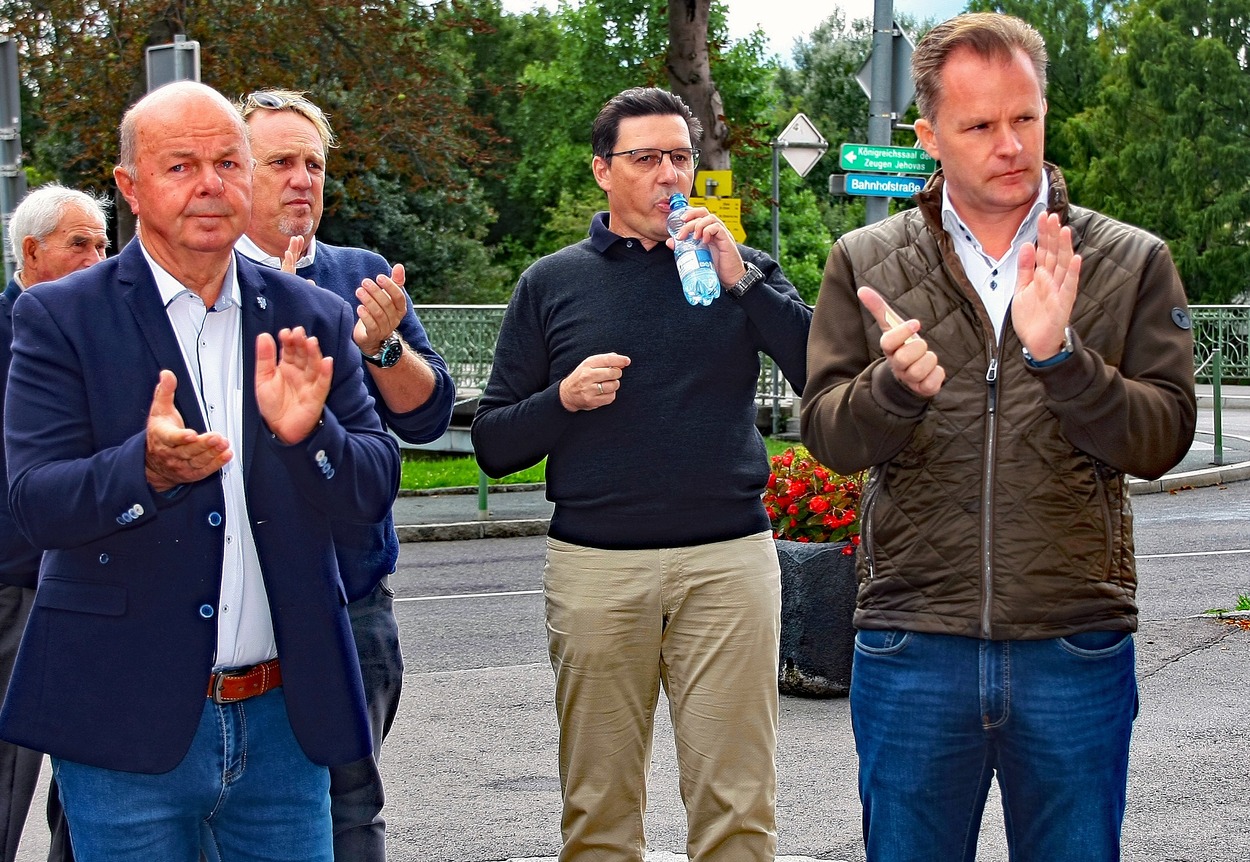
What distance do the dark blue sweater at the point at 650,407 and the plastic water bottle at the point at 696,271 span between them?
8.3 inches

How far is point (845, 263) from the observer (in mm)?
3129

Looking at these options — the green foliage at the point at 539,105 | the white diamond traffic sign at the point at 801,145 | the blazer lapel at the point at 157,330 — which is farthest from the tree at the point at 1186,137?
the blazer lapel at the point at 157,330

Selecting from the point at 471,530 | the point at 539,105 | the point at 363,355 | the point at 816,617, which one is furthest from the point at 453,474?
the point at 539,105

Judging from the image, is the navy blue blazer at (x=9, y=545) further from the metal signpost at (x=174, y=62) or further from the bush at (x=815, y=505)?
the metal signpost at (x=174, y=62)

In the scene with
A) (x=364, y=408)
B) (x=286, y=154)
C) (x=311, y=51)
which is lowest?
(x=364, y=408)

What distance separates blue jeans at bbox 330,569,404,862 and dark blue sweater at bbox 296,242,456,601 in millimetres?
94

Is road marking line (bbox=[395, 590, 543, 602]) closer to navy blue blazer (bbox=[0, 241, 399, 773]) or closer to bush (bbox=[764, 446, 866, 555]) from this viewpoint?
bush (bbox=[764, 446, 866, 555])

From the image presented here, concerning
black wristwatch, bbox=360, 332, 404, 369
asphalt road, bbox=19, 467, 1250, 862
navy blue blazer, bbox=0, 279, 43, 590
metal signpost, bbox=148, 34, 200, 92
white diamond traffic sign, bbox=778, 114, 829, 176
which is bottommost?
asphalt road, bbox=19, 467, 1250, 862

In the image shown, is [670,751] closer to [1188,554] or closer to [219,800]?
[219,800]

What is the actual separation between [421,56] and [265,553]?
736 inches

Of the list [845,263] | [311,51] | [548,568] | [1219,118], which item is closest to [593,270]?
[548,568]

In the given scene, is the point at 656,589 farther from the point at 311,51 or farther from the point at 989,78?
the point at 311,51

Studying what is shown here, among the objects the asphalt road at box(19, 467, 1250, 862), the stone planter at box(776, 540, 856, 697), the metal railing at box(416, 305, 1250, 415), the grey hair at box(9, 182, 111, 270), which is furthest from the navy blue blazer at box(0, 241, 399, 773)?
the metal railing at box(416, 305, 1250, 415)

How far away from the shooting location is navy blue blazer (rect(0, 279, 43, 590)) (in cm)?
393
